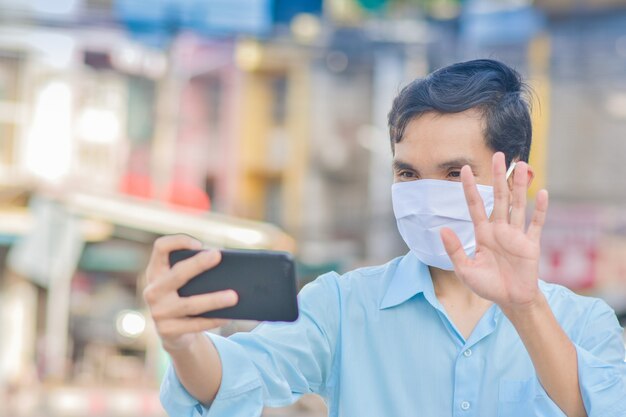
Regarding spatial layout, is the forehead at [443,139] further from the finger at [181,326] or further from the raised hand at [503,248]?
the finger at [181,326]

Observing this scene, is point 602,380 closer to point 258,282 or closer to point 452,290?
point 452,290

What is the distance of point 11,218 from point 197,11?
3820 mm

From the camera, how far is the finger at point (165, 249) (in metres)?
1.60

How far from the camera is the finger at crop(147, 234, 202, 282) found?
1.60 metres

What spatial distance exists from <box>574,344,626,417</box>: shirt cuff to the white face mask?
352 mm

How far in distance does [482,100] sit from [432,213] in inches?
9.7

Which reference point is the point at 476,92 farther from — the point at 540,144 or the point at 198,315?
the point at 540,144

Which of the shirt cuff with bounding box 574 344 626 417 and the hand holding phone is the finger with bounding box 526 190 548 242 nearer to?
the shirt cuff with bounding box 574 344 626 417

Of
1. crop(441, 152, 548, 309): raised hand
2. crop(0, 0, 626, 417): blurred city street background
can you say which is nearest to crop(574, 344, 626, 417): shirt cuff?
crop(441, 152, 548, 309): raised hand

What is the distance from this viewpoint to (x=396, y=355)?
197 centimetres

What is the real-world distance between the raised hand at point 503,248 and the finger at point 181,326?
45 centimetres

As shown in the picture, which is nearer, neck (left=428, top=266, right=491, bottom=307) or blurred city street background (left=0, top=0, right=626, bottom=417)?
neck (left=428, top=266, right=491, bottom=307)

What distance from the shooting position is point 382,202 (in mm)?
14812

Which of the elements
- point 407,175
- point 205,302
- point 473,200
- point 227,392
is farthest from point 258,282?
point 407,175
